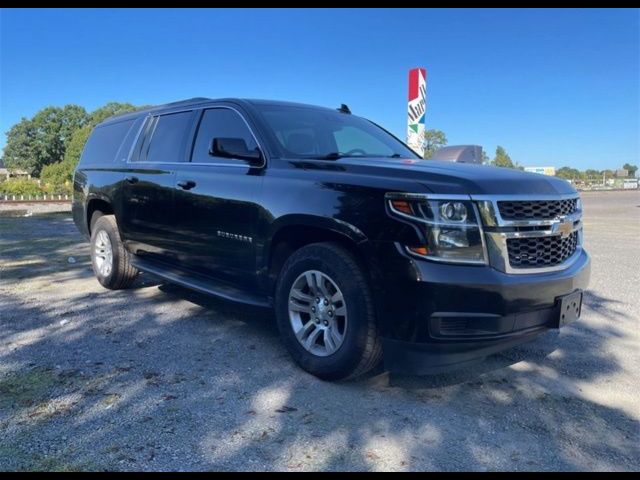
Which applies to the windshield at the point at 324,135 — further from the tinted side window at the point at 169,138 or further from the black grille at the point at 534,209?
the black grille at the point at 534,209

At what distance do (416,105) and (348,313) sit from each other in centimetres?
736

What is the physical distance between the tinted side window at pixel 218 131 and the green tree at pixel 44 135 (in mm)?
87511

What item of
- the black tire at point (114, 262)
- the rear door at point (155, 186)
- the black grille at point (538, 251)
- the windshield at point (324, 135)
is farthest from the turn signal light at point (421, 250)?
the black tire at point (114, 262)

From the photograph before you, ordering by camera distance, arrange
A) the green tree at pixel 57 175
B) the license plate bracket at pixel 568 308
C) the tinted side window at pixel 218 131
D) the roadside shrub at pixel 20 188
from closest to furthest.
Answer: the license plate bracket at pixel 568 308
the tinted side window at pixel 218 131
the roadside shrub at pixel 20 188
the green tree at pixel 57 175

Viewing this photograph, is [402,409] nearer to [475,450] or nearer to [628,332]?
[475,450]

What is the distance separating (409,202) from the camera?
310 centimetres

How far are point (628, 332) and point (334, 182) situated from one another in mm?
3260

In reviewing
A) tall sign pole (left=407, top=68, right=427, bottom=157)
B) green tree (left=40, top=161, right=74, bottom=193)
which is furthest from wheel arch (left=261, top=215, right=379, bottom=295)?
Result: green tree (left=40, top=161, right=74, bottom=193)

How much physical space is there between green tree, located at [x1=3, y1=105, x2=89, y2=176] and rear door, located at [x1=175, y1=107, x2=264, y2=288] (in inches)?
3449

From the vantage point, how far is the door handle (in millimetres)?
4670

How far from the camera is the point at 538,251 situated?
10.7 ft

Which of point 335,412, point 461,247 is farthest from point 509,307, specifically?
point 335,412

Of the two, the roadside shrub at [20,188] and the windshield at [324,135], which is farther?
the roadside shrub at [20,188]

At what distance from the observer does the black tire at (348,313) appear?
3.29 meters
